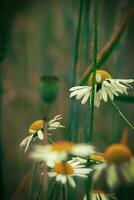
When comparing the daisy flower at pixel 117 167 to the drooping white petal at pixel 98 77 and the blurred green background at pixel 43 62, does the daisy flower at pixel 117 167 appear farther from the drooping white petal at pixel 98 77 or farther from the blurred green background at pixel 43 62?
the blurred green background at pixel 43 62

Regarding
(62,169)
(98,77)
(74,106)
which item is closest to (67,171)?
(62,169)

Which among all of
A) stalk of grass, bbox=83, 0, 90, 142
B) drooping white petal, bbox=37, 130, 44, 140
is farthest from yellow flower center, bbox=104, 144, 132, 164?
stalk of grass, bbox=83, 0, 90, 142

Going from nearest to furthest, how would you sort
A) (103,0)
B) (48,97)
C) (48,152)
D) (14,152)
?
(48,152)
(48,97)
(103,0)
(14,152)

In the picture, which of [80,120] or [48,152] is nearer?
[48,152]

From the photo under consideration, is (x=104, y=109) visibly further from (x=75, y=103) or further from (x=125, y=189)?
(x=125, y=189)

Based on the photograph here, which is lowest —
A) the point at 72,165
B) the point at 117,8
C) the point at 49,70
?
the point at 72,165

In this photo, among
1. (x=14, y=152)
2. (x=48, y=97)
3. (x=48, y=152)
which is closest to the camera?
(x=48, y=152)

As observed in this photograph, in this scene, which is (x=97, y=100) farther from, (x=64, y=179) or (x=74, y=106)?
(x=74, y=106)

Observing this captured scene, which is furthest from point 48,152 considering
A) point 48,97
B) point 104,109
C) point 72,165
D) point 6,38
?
point 6,38
